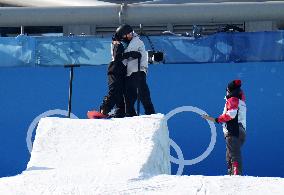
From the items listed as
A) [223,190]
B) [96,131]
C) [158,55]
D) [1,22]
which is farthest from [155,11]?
[223,190]

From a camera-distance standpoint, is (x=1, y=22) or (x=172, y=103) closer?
(x=172, y=103)

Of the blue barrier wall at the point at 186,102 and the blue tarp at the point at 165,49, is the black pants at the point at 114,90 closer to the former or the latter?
the blue barrier wall at the point at 186,102

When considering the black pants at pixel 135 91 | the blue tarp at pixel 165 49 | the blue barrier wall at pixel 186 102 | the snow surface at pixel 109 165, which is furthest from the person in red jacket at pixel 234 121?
the snow surface at pixel 109 165

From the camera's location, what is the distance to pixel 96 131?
678 centimetres

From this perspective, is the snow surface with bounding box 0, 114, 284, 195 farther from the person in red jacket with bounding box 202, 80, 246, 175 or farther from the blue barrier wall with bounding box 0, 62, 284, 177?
the blue barrier wall with bounding box 0, 62, 284, 177

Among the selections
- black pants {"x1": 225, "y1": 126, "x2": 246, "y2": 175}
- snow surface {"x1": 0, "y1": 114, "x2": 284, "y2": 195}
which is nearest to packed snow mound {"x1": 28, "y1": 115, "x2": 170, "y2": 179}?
snow surface {"x1": 0, "y1": 114, "x2": 284, "y2": 195}

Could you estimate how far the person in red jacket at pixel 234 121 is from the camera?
9.44m

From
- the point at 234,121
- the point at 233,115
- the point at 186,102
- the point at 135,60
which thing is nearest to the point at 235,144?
the point at 234,121

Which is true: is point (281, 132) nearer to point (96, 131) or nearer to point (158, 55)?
point (158, 55)

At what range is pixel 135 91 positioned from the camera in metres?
9.50

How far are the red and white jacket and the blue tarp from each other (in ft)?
5.03

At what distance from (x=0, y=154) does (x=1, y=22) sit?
89.8 inches

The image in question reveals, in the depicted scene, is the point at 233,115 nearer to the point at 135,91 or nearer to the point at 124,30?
the point at 135,91

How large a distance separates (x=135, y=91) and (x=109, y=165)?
11.7 ft
